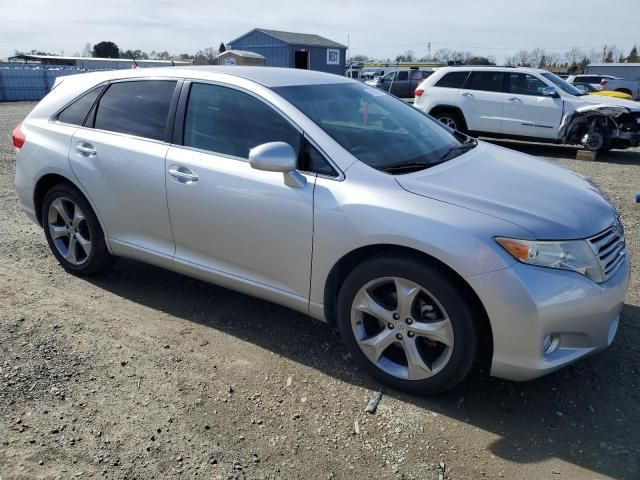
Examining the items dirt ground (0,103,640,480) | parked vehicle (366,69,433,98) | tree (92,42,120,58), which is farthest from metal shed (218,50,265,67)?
tree (92,42,120,58)

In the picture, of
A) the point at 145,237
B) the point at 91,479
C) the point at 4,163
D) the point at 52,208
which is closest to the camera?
the point at 91,479

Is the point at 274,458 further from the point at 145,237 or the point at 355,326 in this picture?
the point at 145,237

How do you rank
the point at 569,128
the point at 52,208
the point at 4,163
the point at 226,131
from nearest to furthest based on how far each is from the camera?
1. the point at 226,131
2. the point at 52,208
3. the point at 4,163
4. the point at 569,128

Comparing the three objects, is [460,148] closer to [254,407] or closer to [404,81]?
[254,407]

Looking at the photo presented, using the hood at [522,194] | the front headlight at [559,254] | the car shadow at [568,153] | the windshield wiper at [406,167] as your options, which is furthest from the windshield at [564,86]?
the front headlight at [559,254]

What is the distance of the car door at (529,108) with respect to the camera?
1065cm

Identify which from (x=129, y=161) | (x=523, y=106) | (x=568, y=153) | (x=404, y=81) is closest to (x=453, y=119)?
(x=523, y=106)

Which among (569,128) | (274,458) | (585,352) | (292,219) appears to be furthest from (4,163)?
(569,128)

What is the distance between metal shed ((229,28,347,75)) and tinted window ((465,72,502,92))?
23.4m

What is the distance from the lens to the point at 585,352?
2.71 meters

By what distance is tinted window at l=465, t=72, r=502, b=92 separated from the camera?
37.0 ft

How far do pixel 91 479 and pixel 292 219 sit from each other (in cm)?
161

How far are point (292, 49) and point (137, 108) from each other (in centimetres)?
3217

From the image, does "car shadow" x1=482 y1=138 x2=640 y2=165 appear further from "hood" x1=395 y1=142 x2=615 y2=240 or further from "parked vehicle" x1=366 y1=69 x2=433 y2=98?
"parked vehicle" x1=366 y1=69 x2=433 y2=98
